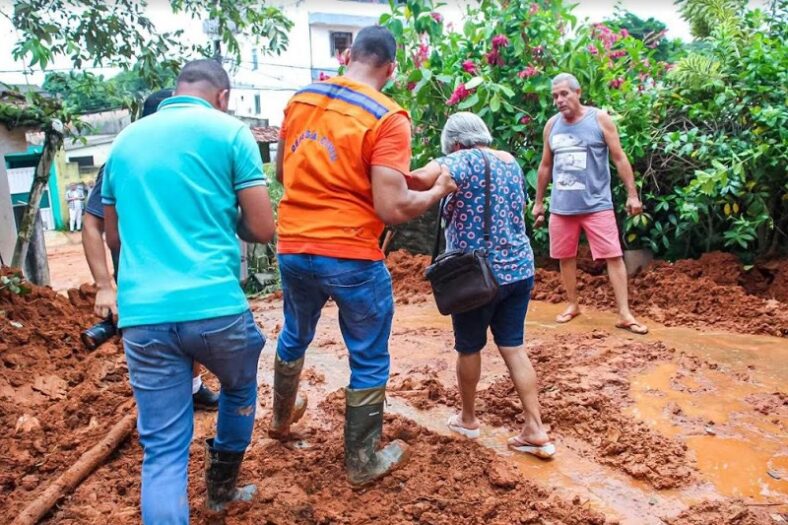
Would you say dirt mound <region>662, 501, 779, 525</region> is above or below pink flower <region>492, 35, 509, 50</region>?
below

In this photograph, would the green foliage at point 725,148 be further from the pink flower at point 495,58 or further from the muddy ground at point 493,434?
the pink flower at point 495,58

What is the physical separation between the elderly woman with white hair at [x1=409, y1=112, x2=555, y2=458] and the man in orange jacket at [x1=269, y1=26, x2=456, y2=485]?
7.2 inches

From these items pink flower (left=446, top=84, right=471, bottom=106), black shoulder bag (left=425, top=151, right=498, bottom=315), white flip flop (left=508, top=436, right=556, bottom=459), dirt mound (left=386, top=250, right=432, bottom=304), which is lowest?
dirt mound (left=386, top=250, right=432, bottom=304)

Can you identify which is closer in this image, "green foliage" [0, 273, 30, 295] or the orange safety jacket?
the orange safety jacket

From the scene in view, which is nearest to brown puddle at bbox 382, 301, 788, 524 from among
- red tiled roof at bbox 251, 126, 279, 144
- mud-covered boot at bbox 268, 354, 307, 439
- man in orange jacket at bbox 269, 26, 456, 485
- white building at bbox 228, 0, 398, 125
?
mud-covered boot at bbox 268, 354, 307, 439

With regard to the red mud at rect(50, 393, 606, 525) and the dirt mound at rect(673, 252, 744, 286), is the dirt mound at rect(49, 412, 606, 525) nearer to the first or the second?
the red mud at rect(50, 393, 606, 525)

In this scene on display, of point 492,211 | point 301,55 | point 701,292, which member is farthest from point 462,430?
point 301,55

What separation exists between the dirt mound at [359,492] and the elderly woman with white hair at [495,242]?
368 millimetres

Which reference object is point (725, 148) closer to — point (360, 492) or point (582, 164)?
point (582, 164)

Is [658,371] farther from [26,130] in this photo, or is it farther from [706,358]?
[26,130]

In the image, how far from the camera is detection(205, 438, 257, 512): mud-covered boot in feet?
9.27

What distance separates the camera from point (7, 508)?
3072 mm

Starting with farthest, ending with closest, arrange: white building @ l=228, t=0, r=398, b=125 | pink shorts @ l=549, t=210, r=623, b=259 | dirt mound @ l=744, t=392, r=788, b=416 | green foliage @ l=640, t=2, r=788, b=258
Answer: white building @ l=228, t=0, r=398, b=125 → green foliage @ l=640, t=2, r=788, b=258 → pink shorts @ l=549, t=210, r=623, b=259 → dirt mound @ l=744, t=392, r=788, b=416

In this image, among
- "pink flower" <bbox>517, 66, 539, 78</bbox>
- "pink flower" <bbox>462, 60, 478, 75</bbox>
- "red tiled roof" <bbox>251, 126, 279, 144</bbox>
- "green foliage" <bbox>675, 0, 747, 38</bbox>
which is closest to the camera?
"pink flower" <bbox>517, 66, 539, 78</bbox>
